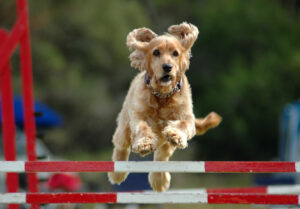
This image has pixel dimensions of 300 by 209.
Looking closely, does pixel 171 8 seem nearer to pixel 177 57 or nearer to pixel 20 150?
pixel 20 150

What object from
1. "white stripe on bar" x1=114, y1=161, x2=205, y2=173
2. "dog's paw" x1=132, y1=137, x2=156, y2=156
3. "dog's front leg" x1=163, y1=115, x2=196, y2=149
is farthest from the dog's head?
"white stripe on bar" x1=114, y1=161, x2=205, y2=173

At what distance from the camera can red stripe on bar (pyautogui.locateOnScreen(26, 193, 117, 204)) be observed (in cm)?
410

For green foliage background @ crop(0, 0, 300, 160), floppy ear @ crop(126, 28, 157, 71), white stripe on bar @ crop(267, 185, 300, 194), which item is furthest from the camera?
green foliage background @ crop(0, 0, 300, 160)

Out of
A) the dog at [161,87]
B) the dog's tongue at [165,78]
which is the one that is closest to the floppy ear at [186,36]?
the dog at [161,87]

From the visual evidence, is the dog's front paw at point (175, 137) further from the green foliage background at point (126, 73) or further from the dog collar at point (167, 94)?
the green foliage background at point (126, 73)

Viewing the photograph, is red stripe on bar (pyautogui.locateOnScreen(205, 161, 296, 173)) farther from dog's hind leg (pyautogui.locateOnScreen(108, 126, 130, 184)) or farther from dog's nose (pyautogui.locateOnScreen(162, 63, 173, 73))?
dog's hind leg (pyautogui.locateOnScreen(108, 126, 130, 184))

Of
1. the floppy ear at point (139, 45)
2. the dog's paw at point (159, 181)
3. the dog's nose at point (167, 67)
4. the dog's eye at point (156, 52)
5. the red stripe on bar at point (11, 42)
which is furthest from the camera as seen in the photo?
the red stripe on bar at point (11, 42)

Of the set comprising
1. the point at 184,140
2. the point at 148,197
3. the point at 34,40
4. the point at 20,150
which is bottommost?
the point at 148,197

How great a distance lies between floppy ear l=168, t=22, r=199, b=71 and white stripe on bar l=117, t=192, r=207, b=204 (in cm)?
91

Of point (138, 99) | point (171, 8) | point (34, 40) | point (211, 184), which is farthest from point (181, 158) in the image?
point (138, 99)

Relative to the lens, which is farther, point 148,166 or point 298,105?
point 298,105

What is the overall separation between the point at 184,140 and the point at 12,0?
12868mm

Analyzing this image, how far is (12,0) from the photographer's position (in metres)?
16.3

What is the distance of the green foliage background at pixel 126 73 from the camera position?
58.0ft
